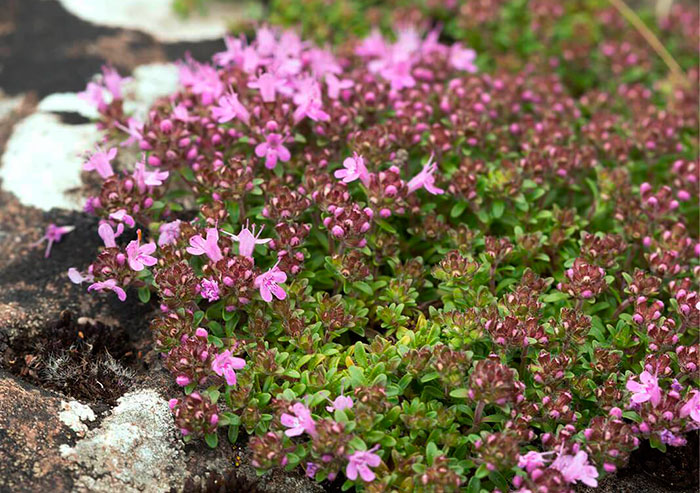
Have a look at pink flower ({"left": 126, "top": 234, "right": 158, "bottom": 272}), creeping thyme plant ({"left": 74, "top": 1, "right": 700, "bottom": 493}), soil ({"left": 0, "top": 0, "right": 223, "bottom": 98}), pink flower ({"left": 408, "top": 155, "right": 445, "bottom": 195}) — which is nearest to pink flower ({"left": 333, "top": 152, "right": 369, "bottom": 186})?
creeping thyme plant ({"left": 74, "top": 1, "right": 700, "bottom": 493})

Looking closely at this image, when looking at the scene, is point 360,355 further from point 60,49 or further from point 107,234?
point 60,49

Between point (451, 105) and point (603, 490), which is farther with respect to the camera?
point (451, 105)

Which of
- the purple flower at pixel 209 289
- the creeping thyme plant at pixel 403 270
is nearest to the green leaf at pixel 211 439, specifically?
the creeping thyme plant at pixel 403 270

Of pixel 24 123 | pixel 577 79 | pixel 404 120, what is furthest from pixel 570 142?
pixel 24 123

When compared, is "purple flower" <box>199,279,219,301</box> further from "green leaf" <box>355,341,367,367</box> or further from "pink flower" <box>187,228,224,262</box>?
"green leaf" <box>355,341,367,367</box>

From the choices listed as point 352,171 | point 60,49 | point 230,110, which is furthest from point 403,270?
point 60,49

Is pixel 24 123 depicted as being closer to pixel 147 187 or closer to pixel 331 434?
pixel 147 187
